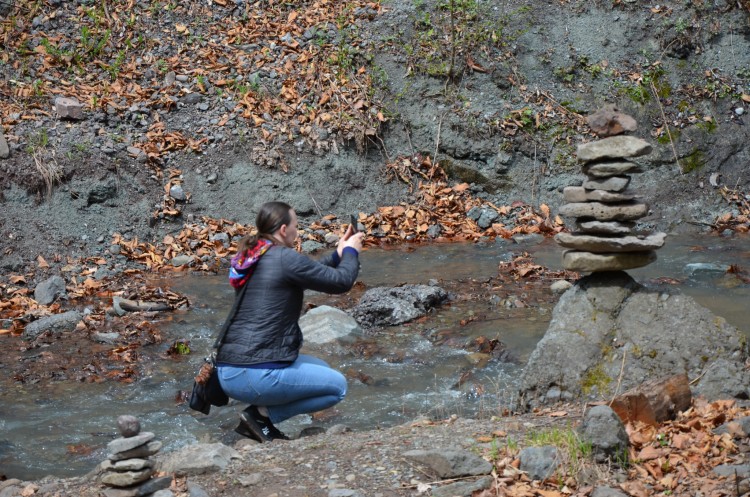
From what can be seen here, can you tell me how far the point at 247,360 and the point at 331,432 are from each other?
791mm

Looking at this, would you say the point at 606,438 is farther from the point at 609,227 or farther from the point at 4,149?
the point at 4,149

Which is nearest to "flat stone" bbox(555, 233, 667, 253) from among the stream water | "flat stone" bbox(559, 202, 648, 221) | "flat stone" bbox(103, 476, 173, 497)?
"flat stone" bbox(559, 202, 648, 221)

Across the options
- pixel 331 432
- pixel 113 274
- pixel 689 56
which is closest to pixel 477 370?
pixel 331 432

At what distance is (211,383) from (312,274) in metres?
1.00

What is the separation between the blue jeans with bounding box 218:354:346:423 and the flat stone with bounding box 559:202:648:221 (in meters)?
2.00

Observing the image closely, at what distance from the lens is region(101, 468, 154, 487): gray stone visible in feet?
15.0

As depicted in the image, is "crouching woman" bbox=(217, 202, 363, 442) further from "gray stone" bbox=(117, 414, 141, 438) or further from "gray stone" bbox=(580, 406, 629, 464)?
"gray stone" bbox=(580, 406, 629, 464)

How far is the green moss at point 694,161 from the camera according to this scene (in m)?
12.9

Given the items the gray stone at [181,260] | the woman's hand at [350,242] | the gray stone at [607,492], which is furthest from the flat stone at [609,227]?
the gray stone at [181,260]

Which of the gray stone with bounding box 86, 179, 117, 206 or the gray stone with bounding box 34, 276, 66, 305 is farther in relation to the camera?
the gray stone with bounding box 86, 179, 117, 206

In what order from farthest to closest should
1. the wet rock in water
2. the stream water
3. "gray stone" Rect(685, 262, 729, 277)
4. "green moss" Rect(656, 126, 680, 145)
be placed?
"green moss" Rect(656, 126, 680, 145) < "gray stone" Rect(685, 262, 729, 277) < the wet rock in water < the stream water

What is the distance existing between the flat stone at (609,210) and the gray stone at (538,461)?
2031 mm

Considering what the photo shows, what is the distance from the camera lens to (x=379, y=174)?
12945 millimetres

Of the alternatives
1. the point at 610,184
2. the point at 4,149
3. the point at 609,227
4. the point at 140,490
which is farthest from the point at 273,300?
the point at 4,149
